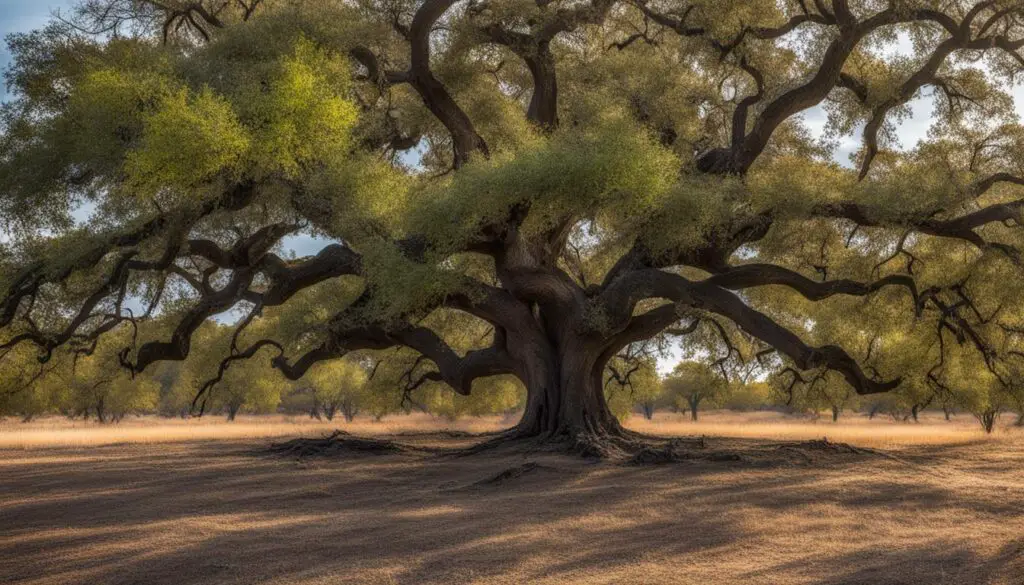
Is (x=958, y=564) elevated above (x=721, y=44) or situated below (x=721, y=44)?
below

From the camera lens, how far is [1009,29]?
1945cm

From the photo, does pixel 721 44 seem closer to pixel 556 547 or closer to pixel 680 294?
pixel 680 294

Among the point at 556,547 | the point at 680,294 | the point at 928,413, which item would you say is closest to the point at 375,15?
the point at 680,294

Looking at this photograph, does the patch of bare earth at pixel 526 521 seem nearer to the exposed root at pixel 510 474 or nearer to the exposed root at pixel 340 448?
the exposed root at pixel 510 474

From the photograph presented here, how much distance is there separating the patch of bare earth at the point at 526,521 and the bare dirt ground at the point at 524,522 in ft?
0.13

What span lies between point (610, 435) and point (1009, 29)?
13.2 metres

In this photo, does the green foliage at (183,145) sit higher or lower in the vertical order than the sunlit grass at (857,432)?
higher

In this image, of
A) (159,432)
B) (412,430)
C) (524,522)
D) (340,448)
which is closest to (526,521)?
(524,522)

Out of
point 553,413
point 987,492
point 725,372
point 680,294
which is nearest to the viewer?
point 987,492

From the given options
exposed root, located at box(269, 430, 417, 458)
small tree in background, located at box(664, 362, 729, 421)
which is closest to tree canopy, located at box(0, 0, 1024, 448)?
exposed root, located at box(269, 430, 417, 458)

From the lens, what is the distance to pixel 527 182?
15.0 m

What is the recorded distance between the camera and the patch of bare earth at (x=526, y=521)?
317 inches

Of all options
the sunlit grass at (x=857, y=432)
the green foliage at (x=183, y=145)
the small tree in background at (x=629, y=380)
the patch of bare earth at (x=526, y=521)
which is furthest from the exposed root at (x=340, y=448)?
the sunlit grass at (x=857, y=432)

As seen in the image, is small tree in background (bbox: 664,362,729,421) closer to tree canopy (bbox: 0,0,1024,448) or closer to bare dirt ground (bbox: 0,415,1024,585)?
tree canopy (bbox: 0,0,1024,448)
